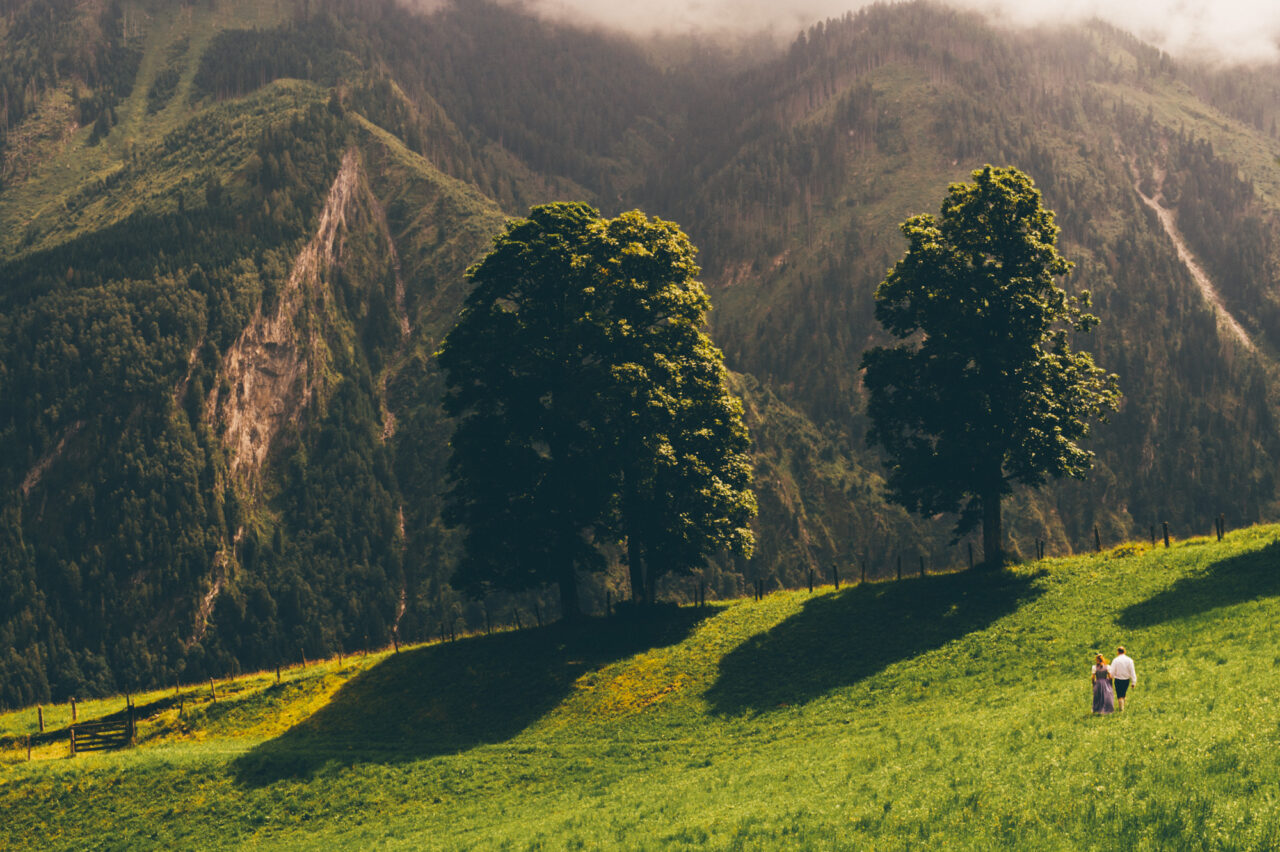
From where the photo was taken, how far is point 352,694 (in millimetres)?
61094

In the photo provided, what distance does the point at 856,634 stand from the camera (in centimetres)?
5538

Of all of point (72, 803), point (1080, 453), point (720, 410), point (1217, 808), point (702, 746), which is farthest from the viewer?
point (720, 410)

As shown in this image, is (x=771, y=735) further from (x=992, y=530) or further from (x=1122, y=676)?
(x=992, y=530)

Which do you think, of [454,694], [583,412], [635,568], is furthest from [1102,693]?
[635,568]

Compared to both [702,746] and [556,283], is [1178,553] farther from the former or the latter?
[556,283]

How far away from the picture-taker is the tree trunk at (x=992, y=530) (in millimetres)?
60031

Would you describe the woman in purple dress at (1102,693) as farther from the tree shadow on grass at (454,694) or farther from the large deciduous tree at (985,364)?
the tree shadow on grass at (454,694)

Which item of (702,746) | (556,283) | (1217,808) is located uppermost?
(556,283)

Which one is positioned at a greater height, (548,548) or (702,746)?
(548,548)

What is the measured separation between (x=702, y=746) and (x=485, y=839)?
432 inches

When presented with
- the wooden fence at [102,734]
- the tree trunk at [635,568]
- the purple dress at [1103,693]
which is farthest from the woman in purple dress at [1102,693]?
the wooden fence at [102,734]

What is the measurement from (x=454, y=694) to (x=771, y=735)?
19.9 m

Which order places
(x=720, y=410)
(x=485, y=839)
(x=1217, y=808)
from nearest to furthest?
(x=1217, y=808) < (x=485, y=839) < (x=720, y=410)

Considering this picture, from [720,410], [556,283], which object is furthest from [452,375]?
[720,410]
